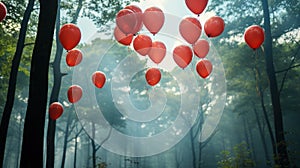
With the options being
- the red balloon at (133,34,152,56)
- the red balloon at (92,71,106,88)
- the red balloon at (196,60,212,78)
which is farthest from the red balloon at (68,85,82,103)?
the red balloon at (196,60,212,78)

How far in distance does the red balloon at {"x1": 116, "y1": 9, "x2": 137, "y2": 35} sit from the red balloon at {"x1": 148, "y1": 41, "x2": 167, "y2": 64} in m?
1.03

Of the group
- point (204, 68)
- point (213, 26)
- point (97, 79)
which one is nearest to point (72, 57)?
point (97, 79)

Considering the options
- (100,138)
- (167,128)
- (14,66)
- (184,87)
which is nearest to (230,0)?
(184,87)

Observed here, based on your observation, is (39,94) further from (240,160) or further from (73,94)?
(240,160)

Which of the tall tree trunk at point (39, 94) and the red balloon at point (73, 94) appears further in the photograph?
the red balloon at point (73, 94)

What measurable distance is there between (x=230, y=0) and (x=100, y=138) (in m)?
21.4

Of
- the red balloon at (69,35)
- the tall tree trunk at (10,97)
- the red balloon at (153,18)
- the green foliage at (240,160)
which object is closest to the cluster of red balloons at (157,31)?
the red balloon at (153,18)

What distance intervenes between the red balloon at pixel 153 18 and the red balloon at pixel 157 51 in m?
0.68

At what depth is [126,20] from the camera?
393 centimetres

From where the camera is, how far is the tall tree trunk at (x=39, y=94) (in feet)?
10.1

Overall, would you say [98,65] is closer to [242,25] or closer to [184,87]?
[184,87]

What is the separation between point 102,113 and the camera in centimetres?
2030

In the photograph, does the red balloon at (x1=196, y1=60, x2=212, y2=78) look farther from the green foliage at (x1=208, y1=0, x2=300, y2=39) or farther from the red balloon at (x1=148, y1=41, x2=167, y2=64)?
the green foliage at (x1=208, y1=0, x2=300, y2=39)

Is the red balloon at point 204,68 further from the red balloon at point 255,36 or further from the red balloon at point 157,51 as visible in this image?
the red balloon at point 255,36
